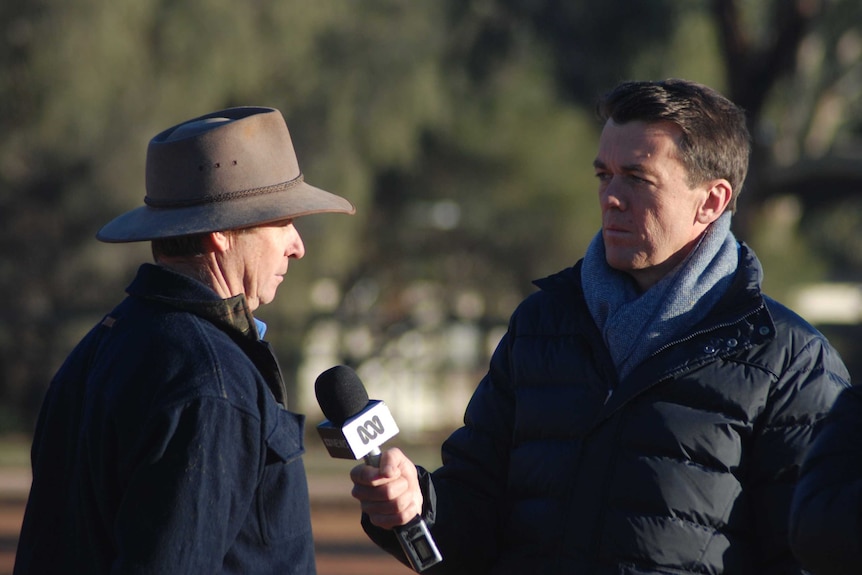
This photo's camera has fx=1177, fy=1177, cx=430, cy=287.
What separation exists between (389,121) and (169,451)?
14185 millimetres

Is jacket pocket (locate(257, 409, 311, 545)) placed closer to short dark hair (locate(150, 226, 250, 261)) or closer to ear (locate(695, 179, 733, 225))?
short dark hair (locate(150, 226, 250, 261))

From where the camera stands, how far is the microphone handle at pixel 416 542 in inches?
95.0

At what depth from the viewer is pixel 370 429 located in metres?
2.37

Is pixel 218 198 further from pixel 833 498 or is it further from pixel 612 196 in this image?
pixel 833 498

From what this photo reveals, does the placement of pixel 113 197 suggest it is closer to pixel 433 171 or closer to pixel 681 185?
pixel 433 171

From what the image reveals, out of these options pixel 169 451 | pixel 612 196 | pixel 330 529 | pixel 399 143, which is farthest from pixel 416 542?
pixel 399 143

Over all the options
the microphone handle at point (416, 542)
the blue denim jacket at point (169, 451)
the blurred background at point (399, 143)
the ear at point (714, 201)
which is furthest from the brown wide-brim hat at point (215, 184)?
the blurred background at point (399, 143)

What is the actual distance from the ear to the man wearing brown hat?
87 centimetres

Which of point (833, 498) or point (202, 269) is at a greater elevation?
point (202, 269)

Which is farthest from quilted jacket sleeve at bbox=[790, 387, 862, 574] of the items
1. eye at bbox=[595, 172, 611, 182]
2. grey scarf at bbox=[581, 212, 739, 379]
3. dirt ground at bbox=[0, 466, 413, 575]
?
dirt ground at bbox=[0, 466, 413, 575]

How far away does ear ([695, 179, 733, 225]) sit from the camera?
2.84 metres

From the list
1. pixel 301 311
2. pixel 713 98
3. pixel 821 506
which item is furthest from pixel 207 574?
pixel 301 311

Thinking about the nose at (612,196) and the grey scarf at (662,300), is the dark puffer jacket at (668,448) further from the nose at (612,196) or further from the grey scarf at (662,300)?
the nose at (612,196)

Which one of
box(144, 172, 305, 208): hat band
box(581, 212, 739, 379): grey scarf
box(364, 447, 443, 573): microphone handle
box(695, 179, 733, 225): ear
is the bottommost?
box(364, 447, 443, 573): microphone handle
